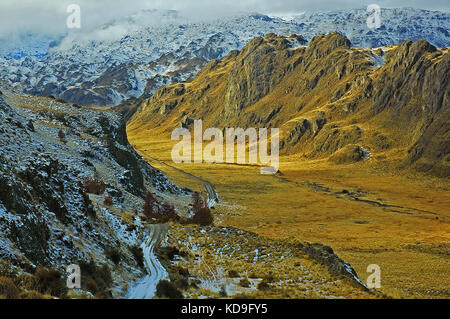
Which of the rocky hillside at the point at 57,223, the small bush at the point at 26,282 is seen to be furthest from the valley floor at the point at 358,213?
the small bush at the point at 26,282

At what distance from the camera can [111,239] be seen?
22.8 m

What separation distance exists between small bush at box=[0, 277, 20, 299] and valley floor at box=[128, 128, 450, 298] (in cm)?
1844

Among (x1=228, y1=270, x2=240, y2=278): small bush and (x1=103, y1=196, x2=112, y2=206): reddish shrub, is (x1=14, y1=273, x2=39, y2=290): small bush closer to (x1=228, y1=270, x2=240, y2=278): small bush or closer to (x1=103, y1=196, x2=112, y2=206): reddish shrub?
(x1=228, y1=270, x2=240, y2=278): small bush

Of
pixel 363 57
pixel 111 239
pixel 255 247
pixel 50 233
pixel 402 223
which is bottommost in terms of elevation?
pixel 402 223

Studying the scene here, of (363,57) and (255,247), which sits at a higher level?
(363,57)

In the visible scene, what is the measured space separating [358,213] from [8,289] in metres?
67.2

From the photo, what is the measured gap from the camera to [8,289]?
1226 cm

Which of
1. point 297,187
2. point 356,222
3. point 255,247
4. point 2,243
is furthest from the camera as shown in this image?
point 297,187

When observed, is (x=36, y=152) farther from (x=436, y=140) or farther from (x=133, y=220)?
(x=436, y=140)

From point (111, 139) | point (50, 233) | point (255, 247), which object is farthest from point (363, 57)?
point (50, 233)

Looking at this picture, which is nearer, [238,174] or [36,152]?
[36,152]

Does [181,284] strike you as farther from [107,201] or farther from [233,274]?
[107,201]
